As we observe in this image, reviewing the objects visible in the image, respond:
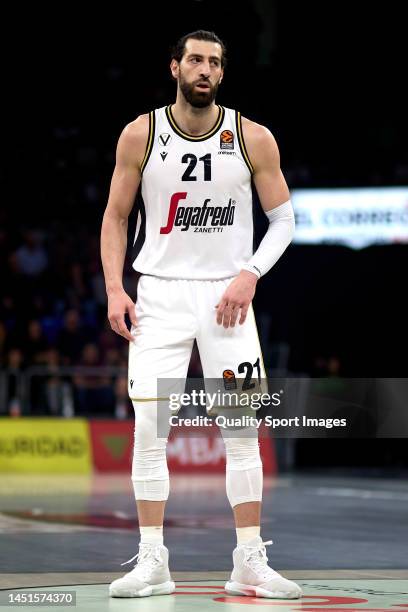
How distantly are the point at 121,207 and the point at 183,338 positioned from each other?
2.37 feet

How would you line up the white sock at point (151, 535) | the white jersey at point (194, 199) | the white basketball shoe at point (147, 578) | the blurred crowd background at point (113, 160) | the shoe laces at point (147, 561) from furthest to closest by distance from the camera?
1. the blurred crowd background at point (113, 160)
2. the white jersey at point (194, 199)
3. the white sock at point (151, 535)
4. the shoe laces at point (147, 561)
5. the white basketball shoe at point (147, 578)

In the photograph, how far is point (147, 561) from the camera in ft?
18.8

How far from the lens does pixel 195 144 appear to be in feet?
19.6

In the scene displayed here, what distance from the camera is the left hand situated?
5.83 metres

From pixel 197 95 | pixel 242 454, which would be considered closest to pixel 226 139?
pixel 197 95

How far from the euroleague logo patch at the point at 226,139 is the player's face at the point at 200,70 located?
0.60 feet

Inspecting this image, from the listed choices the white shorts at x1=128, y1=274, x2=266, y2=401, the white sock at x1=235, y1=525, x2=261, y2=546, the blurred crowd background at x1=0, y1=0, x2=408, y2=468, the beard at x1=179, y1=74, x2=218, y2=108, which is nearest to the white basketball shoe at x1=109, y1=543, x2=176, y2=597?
the white sock at x1=235, y1=525, x2=261, y2=546

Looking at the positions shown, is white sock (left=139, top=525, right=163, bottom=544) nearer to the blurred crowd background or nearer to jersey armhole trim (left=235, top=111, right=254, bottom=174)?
jersey armhole trim (left=235, top=111, right=254, bottom=174)

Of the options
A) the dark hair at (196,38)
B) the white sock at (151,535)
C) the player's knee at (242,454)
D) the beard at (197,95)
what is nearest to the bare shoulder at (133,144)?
the beard at (197,95)

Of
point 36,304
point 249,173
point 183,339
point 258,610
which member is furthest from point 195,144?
point 36,304

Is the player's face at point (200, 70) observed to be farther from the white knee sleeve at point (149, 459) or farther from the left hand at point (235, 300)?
the white knee sleeve at point (149, 459)

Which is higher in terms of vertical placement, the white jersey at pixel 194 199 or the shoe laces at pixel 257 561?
the white jersey at pixel 194 199

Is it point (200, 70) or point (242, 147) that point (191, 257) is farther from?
point (200, 70)

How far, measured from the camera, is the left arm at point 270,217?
5.84m
